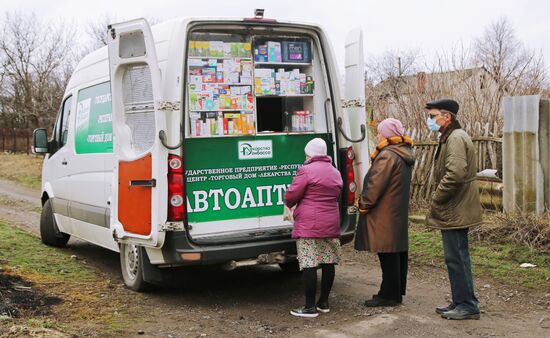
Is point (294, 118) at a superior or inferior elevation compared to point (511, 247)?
superior

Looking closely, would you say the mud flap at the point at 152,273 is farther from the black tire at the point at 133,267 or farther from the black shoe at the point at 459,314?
the black shoe at the point at 459,314

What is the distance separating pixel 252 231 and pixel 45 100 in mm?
33828

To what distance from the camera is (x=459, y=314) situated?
557 cm

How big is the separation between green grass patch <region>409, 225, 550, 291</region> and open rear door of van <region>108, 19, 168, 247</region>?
3.72 m

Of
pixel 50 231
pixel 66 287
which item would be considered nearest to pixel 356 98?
pixel 66 287

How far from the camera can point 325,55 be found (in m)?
6.43

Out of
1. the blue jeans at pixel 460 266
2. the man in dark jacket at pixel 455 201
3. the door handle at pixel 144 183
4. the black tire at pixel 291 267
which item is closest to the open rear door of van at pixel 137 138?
the door handle at pixel 144 183

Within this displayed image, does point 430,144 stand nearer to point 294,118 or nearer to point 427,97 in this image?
point 427,97

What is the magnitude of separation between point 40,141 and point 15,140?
1180 inches

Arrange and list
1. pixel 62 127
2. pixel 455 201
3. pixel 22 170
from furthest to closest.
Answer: pixel 22 170 → pixel 62 127 → pixel 455 201

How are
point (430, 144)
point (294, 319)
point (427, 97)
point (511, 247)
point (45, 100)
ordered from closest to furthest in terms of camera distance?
1. point (294, 319)
2. point (511, 247)
3. point (430, 144)
4. point (427, 97)
5. point (45, 100)

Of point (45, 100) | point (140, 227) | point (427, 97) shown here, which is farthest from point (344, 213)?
point (45, 100)

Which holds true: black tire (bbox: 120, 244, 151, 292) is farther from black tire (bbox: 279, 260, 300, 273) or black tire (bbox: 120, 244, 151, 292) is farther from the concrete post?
the concrete post

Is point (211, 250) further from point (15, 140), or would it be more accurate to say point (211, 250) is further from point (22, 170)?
point (15, 140)
